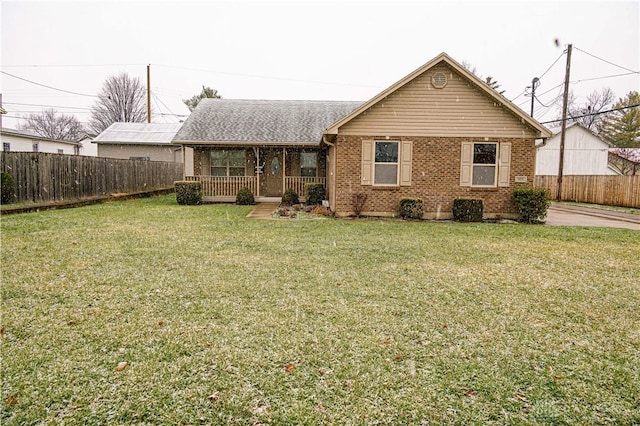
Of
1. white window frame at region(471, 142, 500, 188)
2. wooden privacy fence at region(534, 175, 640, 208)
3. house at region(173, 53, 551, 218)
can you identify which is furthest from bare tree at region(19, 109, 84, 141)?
wooden privacy fence at region(534, 175, 640, 208)

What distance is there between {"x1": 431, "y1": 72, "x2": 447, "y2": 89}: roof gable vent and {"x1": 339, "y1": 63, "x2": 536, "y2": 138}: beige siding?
0.32 feet

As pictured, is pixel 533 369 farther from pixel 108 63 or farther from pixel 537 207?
pixel 108 63

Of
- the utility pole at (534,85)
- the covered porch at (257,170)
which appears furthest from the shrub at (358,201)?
the utility pole at (534,85)

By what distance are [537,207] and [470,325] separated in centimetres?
995

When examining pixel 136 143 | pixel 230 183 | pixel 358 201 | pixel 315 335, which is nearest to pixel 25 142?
pixel 136 143

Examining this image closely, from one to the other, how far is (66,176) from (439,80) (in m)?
14.3

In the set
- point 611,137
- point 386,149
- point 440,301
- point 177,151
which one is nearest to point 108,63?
point 177,151

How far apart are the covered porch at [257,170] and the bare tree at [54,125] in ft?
156

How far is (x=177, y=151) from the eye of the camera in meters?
29.8

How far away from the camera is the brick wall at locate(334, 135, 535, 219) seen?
12.9 meters

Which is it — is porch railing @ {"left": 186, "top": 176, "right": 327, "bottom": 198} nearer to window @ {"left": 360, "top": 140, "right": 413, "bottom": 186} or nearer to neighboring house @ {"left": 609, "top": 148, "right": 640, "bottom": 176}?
window @ {"left": 360, "top": 140, "right": 413, "bottom": 186}

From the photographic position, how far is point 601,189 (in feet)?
70.3

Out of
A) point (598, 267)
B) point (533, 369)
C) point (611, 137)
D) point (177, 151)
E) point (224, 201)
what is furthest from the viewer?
point (611, 137)

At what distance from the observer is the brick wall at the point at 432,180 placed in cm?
1292
